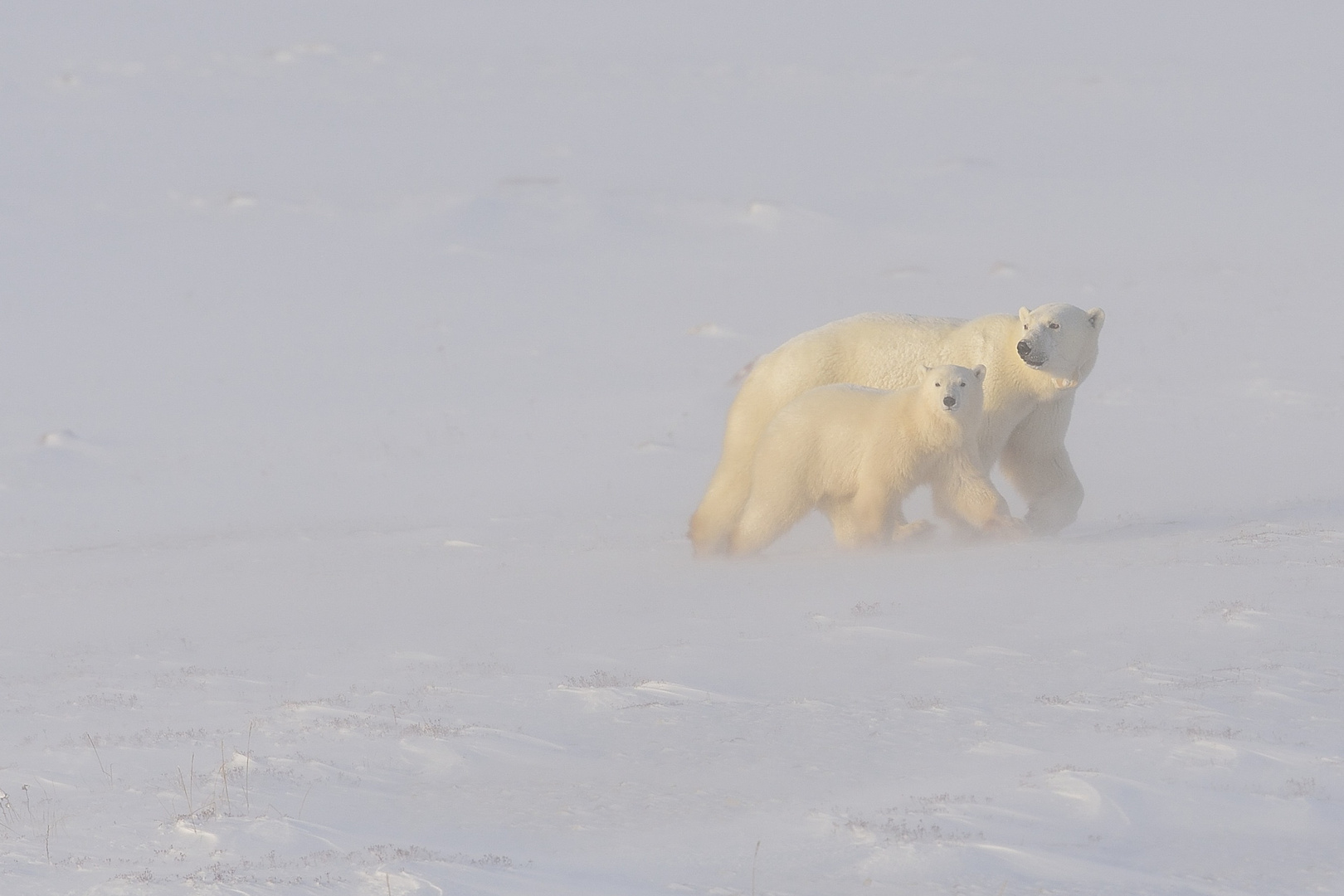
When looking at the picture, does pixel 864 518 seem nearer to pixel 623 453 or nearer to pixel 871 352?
pixel 871 352

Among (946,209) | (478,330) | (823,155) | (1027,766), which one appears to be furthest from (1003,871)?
(823,155)

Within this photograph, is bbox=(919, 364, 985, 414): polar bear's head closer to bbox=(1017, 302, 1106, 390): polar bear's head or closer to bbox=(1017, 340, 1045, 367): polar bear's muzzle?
bbox=(1017, 340, 1045, 367): polar bear's muzzle

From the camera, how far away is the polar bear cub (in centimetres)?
1123

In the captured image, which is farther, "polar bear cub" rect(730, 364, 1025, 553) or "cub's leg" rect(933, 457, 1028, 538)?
"cub's leg" rect(933, 457, 1028, 538)

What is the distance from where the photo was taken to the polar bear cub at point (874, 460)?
442 inches

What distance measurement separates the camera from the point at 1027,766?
21.2 feet

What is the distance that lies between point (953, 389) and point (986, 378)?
3.55 feet

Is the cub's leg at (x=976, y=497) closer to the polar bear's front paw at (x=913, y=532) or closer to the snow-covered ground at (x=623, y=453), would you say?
the polar bear's front paw at (x=913, y=532)

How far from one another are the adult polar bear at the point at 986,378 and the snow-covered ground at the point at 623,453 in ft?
1.96

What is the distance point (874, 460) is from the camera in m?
11.4

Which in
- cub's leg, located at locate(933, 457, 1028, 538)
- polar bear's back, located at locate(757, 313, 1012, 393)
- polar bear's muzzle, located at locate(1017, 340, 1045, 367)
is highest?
polar bear's muzzle, located at locate(1017, 340, 1045, 367)

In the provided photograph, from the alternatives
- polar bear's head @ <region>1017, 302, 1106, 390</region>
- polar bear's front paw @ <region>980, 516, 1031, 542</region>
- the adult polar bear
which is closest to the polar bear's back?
the adult polar bear

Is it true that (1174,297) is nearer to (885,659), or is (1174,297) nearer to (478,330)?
(478,330)

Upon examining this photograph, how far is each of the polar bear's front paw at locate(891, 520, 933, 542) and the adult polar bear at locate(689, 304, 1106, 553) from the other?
77cm
